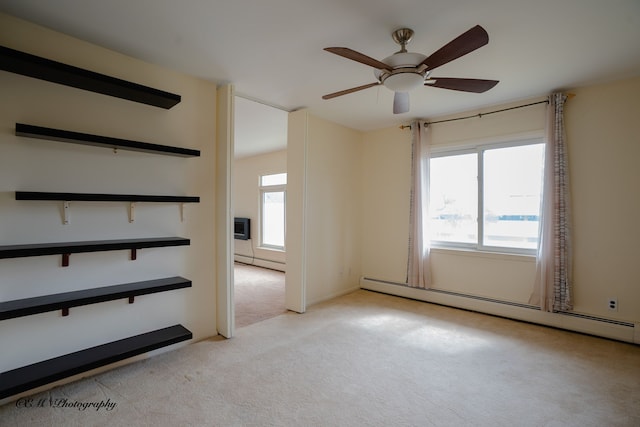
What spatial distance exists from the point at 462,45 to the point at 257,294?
3.95 metres

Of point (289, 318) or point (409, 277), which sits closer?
point (289, 318)

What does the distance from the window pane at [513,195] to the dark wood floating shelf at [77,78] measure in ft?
11.6

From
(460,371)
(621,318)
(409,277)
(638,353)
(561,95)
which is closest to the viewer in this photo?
(460,371)

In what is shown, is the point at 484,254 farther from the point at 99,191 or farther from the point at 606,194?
the point at 99,191

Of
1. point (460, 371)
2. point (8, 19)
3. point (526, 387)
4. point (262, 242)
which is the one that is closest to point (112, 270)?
point (8, 19)

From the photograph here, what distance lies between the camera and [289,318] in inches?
138

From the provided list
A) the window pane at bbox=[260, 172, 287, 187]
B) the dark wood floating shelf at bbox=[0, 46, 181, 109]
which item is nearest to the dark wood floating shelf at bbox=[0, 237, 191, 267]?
the dark wood floating shelf at bbox=[0, 46, 181, 109]

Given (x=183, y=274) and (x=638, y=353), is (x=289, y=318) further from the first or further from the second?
(x=638, y=353)

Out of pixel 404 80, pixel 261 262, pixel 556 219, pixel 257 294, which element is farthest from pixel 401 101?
pixel 261 262

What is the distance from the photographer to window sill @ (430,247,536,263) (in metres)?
3.44

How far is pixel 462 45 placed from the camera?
170cm

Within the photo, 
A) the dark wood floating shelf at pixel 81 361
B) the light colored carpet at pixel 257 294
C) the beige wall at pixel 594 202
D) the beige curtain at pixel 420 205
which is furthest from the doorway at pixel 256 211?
the beige wall at pixel 594 202

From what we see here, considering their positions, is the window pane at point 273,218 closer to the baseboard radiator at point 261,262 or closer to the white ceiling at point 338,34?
the baseboard radiator at point 261,262

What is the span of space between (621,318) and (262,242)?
221 inches
